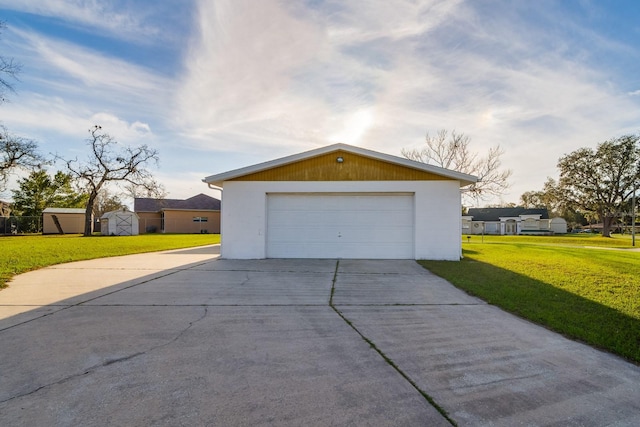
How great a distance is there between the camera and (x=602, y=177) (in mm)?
35812

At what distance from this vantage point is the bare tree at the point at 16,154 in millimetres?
21203

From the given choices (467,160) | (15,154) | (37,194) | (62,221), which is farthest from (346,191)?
(37,194)

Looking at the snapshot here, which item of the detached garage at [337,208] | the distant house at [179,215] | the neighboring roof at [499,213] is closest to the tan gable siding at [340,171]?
the detached garage at [337,208]

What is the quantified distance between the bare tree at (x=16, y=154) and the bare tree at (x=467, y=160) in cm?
2742

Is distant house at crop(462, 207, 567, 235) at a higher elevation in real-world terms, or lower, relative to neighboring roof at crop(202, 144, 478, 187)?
lower

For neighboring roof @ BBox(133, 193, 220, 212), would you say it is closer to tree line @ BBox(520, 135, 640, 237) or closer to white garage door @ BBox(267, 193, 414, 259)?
white garage door @ BBox(267, 193, 414, 259)

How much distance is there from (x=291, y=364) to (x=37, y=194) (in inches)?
1917

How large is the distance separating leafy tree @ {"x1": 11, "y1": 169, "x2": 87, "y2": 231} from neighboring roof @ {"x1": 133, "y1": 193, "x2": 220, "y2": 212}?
7216 millimetres

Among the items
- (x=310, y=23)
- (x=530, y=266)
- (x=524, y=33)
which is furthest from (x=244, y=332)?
(x=524, y=33)

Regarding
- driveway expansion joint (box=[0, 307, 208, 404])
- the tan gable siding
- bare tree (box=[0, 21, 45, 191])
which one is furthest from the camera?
bare tree (box=[0, 21, 45, 191])

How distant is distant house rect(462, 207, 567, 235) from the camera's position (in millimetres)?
47969

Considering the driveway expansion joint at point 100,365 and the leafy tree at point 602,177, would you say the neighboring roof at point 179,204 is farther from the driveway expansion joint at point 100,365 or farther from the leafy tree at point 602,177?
the leafy tree at point 602,177

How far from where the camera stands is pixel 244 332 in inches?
154

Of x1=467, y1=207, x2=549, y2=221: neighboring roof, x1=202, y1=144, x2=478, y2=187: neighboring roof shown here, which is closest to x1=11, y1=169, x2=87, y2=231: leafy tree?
x1=202, y1=144, x2=478, y2=187: neighboring roof
